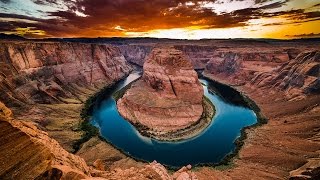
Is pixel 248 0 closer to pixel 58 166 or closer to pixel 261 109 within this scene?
pixel 58 166

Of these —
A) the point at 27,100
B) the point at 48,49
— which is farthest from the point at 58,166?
the point at 48,49

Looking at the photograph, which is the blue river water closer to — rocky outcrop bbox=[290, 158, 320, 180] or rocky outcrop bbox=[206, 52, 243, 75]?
rocky outcrop bbox=[290, 158, 320, 180]

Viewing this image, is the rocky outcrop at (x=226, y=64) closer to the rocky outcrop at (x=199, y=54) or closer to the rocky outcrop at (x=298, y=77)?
the rocky outcrop at (x=199, y=54)

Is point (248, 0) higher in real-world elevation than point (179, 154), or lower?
higher

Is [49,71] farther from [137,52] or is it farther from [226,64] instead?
[137,52]

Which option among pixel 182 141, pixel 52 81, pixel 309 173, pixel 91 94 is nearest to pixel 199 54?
pixel 91 94
